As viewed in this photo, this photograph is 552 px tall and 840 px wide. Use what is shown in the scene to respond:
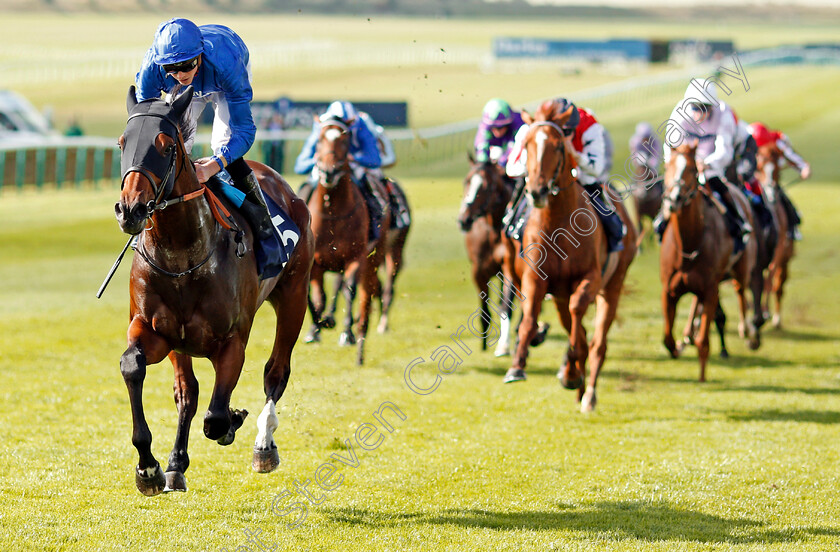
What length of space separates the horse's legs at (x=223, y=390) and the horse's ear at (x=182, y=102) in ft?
3.65

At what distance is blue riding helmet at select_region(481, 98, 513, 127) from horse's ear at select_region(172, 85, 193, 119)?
489 cm

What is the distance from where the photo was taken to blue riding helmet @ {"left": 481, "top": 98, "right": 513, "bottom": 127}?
29.1ft

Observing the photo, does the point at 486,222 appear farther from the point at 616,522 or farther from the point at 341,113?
the point at 616,522

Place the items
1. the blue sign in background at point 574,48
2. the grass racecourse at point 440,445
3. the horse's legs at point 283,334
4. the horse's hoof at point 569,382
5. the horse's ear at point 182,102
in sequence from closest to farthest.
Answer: the horse's ear at point 182,102 < the grass racecourse at point 440,445 < the horse's legs at point 283,334 < the horse's hoof at point 569,382 < the blue sign in background at point 574,48

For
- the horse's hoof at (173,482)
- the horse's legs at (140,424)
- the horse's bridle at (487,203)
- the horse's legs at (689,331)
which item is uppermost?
the horse's bridle at (487,203)

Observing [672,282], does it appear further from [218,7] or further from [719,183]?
[218,7]

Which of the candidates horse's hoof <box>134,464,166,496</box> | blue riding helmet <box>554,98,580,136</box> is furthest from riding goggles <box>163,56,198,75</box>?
blue riding helmet <box>554,98,580,136</box>

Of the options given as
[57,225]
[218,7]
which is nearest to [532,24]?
[218,7]

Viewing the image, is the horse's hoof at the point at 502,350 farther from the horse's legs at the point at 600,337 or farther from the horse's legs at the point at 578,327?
the horse's legs at the point at 578,327

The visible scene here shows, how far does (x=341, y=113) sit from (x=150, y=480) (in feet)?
15.9

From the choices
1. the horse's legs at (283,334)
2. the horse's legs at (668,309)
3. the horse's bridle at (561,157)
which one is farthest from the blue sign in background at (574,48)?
the horse's legs at (283,334)

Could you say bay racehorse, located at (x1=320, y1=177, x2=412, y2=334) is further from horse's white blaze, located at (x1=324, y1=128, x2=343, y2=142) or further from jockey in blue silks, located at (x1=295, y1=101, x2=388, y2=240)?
horse's white blaze, located at (x1=324, y1=128, x2=343, y2=142)

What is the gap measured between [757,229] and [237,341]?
21.7 ft

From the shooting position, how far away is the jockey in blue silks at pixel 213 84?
4453 millimetres
